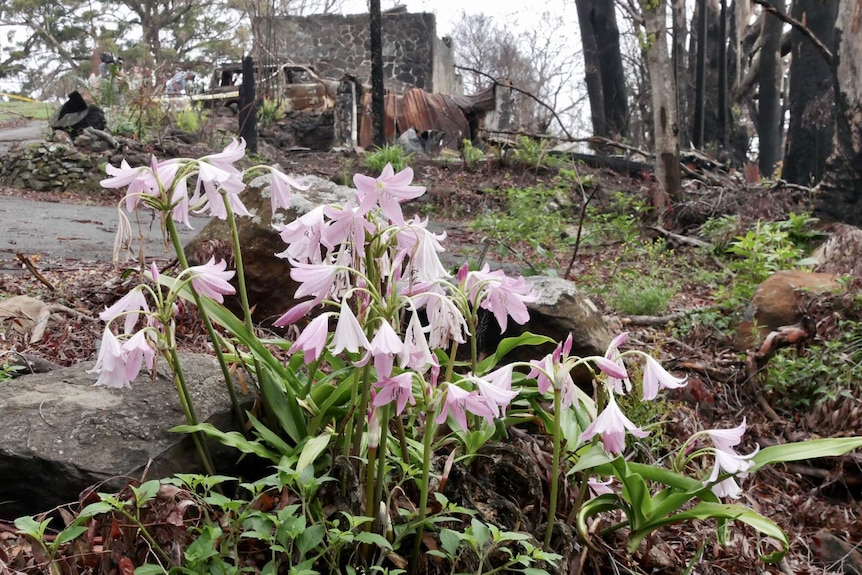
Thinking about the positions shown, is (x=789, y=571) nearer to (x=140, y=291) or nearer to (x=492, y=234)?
(x=140, y=291)

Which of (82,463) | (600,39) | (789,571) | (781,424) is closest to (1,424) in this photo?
(82,463)

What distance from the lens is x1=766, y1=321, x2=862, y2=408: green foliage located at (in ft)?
13.6

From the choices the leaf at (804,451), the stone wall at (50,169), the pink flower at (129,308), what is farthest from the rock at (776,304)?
the stone wall at (50,169)

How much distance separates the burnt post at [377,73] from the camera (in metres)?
15.4

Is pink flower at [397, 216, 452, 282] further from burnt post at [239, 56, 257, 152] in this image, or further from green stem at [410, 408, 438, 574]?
burnt post at [239, 56, 257, 152]

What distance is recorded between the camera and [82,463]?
2133 mm

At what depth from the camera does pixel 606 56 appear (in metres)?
18.2

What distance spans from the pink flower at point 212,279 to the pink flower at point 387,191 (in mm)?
409

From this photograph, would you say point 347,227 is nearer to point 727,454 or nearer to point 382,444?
point 382,444

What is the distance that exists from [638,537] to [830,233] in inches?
249

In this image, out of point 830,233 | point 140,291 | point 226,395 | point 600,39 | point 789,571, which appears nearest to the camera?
point 140,291

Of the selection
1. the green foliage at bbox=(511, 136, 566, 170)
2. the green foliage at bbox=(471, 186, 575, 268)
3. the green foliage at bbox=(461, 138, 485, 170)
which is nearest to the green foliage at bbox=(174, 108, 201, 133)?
the green foliage at bbox=(461, 138, 485, 170)

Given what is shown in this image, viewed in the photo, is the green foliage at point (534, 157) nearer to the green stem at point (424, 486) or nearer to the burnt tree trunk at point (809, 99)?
Answer: the burnt tree trunk at point (809, 99)

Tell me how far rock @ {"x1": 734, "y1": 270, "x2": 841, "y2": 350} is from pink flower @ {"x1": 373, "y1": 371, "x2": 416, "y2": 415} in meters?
3.65
